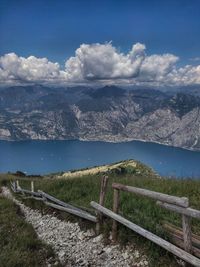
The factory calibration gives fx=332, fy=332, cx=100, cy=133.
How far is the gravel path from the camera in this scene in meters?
9.82

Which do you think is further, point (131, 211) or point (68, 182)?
point (68, 182)

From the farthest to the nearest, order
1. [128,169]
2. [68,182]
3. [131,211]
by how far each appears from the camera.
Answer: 1. [128,169]
2. [68,182]
3. [131,211]

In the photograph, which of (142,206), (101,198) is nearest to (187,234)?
(142,206)

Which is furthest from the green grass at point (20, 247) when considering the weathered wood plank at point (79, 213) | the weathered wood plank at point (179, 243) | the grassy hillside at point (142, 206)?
the weathered wood plank at point (179, 243)

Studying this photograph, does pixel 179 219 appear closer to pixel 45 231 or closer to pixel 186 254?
pixel 186 254

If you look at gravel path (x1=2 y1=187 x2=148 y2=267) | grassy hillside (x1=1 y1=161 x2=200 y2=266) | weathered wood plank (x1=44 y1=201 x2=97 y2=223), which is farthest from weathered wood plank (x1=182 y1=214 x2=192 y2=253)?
weathered wood plank (x1=44 y1=201 x2=97 y2=223)

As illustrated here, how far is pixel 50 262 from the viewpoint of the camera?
414 inches

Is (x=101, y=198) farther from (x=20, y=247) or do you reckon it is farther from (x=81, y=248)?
(x=20, y=247)

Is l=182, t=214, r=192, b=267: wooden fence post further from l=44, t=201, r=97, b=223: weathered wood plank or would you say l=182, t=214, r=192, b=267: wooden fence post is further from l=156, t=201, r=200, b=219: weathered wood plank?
l=44, t=201, r=97, b=223: weathered wood plank

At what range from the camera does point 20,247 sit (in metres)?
11.1

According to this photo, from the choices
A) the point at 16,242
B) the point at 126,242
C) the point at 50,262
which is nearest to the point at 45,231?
the point at 16,242

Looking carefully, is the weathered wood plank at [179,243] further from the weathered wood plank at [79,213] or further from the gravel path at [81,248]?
the weathered wood plank at [79,213]

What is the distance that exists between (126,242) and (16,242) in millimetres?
3836

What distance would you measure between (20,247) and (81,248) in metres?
2.07
